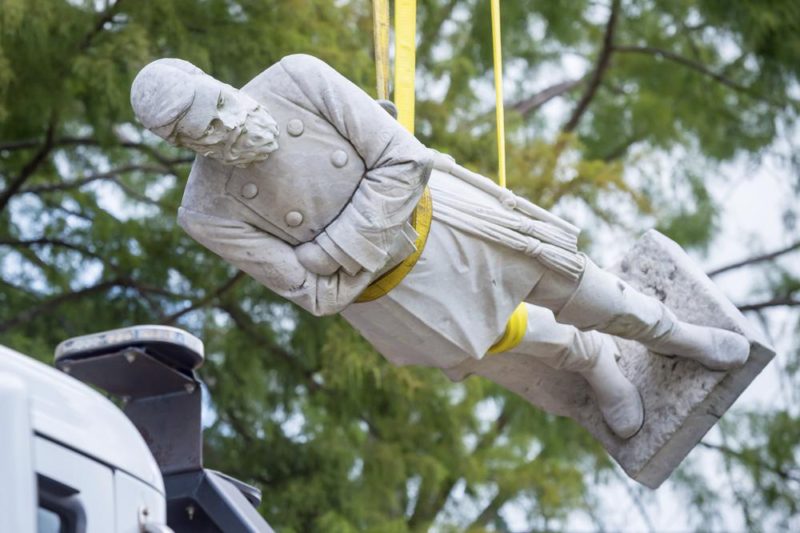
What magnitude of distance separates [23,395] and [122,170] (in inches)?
244

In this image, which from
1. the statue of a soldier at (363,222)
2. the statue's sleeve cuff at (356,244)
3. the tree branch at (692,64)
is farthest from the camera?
the tree branch at (692,64)

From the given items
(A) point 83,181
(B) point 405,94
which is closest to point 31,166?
(A) point 83,181

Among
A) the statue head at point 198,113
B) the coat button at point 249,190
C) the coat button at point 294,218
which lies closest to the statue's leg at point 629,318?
the coat button at point 294,218

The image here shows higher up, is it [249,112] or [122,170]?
[249,112]

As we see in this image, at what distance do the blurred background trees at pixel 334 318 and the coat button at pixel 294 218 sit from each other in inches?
124

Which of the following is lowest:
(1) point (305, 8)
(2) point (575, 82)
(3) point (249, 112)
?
(2) point (575, 82)

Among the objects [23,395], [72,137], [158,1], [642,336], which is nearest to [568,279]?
[642,336]

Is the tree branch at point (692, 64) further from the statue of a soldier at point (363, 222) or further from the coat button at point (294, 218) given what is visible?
the coat button at point (294, 218)

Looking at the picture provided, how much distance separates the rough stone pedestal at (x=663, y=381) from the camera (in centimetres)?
566

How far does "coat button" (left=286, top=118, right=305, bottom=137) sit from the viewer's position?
4.67m

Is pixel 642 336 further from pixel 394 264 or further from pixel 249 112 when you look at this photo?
pixel 249 112

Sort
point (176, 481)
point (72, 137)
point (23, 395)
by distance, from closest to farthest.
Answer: point (23, 395) < point (176, 481) < point (72, 137)

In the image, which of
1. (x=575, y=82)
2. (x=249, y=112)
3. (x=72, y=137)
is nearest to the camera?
(x=249, y=112)

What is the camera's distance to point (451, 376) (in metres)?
5.46
